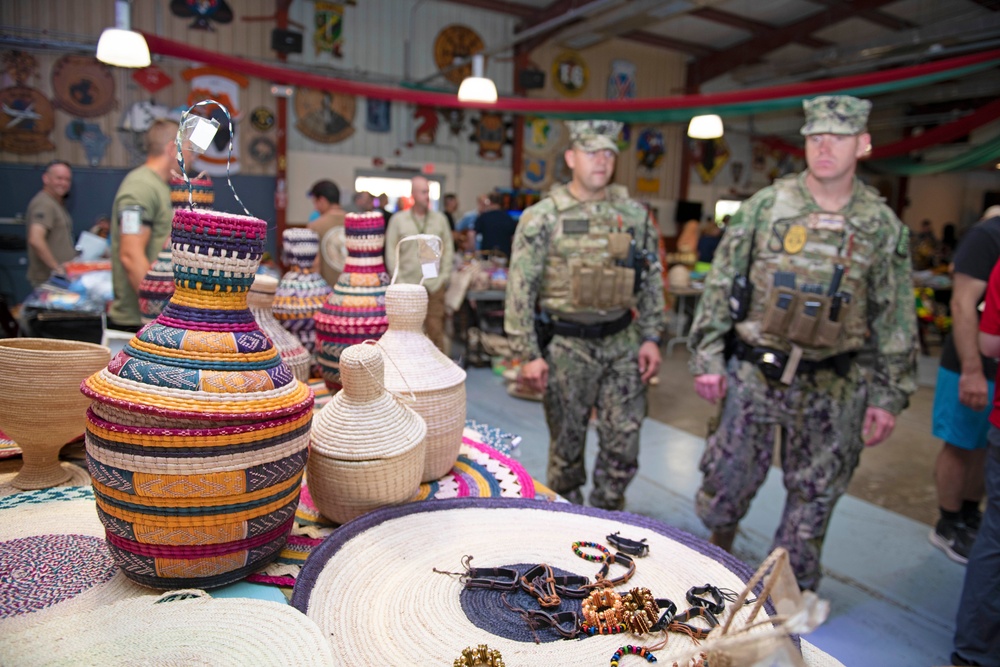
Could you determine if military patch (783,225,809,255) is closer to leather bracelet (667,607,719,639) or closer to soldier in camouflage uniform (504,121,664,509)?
soldier in camouflage uniform (504,121,664,509)

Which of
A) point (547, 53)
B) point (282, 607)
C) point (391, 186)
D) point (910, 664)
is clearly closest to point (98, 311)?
point (282, 607)

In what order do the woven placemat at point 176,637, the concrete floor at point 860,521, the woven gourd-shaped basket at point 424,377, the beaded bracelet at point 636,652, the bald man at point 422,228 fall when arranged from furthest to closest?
the bald man at point 422,228 < the concrete floor at point 860,521 < the woven gourd-shaped basket at point 424,377 < the beaded bracelet at point 636,652 < the woven placemat at point 176,637

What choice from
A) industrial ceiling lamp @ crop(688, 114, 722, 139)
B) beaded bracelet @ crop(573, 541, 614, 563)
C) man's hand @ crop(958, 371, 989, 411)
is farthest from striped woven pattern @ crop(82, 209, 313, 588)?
industrial ceiling lamp @ crop(688, 114, 722, 139)

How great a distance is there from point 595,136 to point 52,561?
2.03 metres

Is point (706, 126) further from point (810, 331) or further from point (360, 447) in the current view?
point (360, 447)

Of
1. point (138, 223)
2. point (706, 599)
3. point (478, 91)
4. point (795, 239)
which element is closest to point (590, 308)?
point (795, 239)

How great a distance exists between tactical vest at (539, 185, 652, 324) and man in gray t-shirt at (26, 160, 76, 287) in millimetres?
4098

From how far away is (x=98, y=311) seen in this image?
11.3 ft

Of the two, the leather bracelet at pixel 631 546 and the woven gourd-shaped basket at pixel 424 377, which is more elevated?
the woven gourd-shaped basket at pixel 424 377

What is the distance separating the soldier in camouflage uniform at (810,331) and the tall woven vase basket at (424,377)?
113 centimetres

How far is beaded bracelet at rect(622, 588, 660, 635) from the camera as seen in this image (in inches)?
35.7

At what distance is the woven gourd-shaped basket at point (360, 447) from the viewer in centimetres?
115

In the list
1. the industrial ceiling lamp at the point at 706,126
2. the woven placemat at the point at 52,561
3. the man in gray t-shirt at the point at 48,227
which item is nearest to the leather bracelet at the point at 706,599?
the woven placemat at the point at 52,561

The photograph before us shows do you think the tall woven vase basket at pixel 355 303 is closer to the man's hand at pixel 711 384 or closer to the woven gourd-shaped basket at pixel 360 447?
the woven gourd-shaped basket at pixel 360 447
